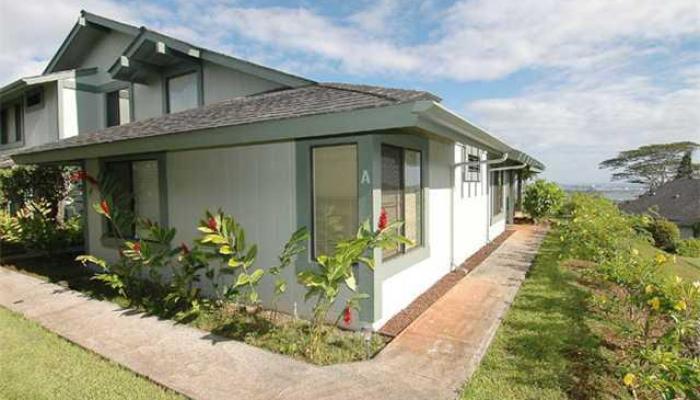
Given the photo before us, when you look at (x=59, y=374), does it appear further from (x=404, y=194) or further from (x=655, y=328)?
(x=655, y=328)

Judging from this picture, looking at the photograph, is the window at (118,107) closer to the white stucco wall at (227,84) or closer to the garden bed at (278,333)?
the white stucco wall at (227,84)

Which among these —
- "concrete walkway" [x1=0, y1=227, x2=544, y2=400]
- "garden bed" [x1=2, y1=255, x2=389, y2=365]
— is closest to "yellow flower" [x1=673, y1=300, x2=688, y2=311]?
"concrete walkway" [x1=0, y1=227, x2=544, y2=400]

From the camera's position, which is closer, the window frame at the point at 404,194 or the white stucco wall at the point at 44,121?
the window frame at the point at 404,194

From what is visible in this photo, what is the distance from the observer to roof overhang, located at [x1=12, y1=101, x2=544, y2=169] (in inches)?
153

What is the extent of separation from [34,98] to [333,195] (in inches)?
592

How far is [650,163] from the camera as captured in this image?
5741cm

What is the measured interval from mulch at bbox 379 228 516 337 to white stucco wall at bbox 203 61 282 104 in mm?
5733

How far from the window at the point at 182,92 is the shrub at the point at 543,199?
15721mm

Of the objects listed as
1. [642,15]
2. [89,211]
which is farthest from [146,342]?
[642,15]

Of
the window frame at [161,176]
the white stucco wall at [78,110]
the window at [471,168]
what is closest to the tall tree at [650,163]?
the window at [471,168]

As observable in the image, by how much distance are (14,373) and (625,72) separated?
16676mm

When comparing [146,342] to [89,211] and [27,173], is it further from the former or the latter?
[27,173]

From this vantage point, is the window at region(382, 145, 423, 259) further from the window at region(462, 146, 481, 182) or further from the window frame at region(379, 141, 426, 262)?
the window at region(462, 146, 481, 182)

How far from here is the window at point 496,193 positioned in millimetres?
13281
